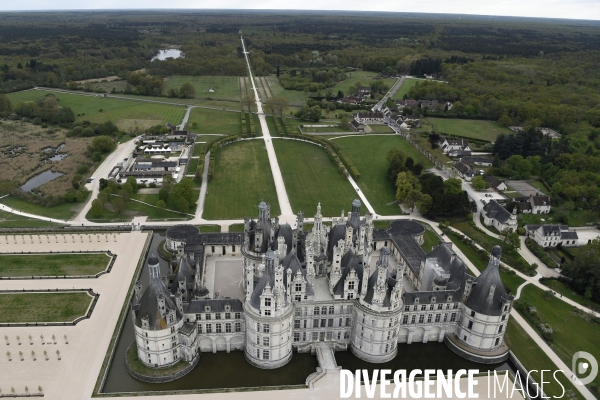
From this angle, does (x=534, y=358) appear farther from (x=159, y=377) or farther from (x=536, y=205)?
(x=536, y=205)

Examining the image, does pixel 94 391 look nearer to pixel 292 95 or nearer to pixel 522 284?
pixel 522 284

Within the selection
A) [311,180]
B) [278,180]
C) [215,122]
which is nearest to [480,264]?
[311,180]

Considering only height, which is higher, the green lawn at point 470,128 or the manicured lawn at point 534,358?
the green lawn at point 470,128

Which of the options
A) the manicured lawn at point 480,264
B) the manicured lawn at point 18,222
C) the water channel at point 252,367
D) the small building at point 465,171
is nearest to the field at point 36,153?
the manicured lawn at point 18,222

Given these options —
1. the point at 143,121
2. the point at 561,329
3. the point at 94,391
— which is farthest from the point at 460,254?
the point at 143,121

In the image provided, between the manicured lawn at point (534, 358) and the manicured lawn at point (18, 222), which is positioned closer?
the manicured lawn at point (534, 358)

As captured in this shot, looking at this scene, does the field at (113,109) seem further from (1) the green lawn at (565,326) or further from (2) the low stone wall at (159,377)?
(1) the green lawn at (565,326)
